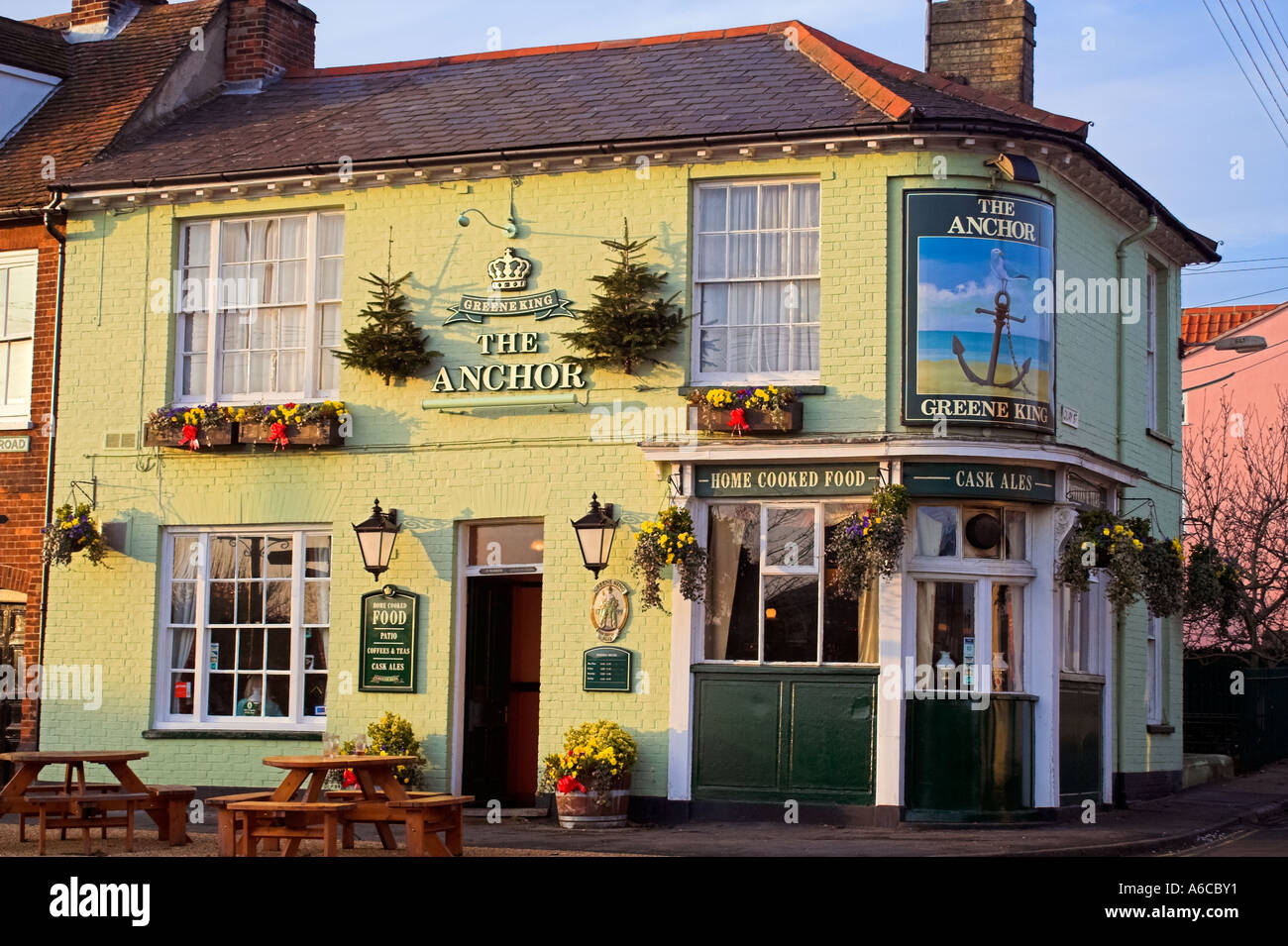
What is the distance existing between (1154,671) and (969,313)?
21.7 feet

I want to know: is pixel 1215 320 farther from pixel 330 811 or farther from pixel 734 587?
pixel 330 811

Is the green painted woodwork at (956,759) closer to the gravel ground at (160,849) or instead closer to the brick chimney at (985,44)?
the gravel ground at (160,849)

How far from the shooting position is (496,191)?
1734cm

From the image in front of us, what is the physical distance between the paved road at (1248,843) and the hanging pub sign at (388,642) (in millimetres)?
7319

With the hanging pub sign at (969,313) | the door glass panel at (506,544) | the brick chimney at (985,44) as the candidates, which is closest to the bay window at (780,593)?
the hanging pub sign at (969,313)

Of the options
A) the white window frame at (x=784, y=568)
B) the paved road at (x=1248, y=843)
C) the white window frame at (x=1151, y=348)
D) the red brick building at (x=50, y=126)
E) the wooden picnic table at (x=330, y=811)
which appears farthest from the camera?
the white window frame at (x=1151, y=348)

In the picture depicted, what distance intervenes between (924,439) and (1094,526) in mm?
2159

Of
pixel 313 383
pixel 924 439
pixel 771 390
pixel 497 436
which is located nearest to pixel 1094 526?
pixel 924 439

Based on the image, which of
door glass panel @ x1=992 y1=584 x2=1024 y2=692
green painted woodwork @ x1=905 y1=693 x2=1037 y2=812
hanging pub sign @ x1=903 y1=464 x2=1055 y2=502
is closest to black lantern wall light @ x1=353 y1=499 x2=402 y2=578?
hanging pub sign @ x1=903 y1=464 x2=1055 y2=502

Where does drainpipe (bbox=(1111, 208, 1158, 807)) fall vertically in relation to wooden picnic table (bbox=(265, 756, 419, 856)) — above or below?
above

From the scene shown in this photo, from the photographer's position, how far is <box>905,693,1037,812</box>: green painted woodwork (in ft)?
51.1

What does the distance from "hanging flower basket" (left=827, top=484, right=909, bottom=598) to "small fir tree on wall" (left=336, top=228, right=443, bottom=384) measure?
4.62 m

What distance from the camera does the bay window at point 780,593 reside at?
52.3 feet

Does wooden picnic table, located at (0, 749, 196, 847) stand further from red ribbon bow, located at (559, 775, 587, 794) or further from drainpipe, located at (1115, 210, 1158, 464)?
drainpipe, located at (1115, 210, 1158, 464)
